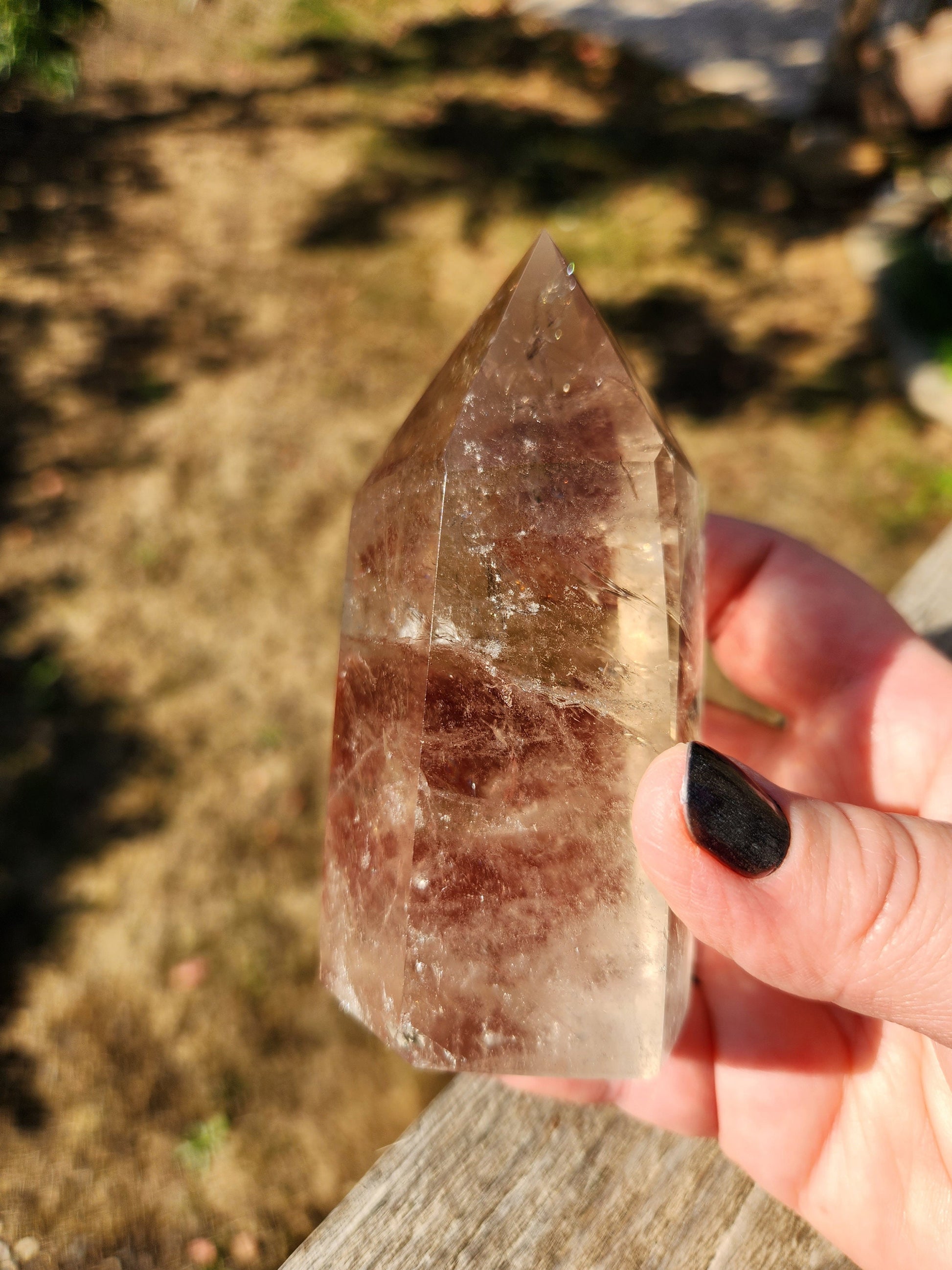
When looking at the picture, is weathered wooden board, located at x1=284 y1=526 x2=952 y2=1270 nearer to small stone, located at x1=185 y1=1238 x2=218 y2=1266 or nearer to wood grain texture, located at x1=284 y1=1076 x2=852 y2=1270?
wood grain texture, located at x1=284 y1=1076 x2=852 y2=1270

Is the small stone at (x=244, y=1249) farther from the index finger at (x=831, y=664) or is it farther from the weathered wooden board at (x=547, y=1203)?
the index finger at (x=831, y=664)

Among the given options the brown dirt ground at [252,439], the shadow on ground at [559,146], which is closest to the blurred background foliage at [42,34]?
the brown dirt ground at [252,439]

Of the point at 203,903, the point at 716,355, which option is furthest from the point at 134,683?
the point at 716,355

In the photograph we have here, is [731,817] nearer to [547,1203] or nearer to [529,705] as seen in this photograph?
[529,705]

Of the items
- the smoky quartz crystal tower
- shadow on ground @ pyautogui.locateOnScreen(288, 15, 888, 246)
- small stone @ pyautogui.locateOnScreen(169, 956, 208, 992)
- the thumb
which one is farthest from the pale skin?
shadow on ground @ pyautogui.locateOnScreen(288, 15, 888, 246)

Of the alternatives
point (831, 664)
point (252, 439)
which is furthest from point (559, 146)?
point (831, 664)
